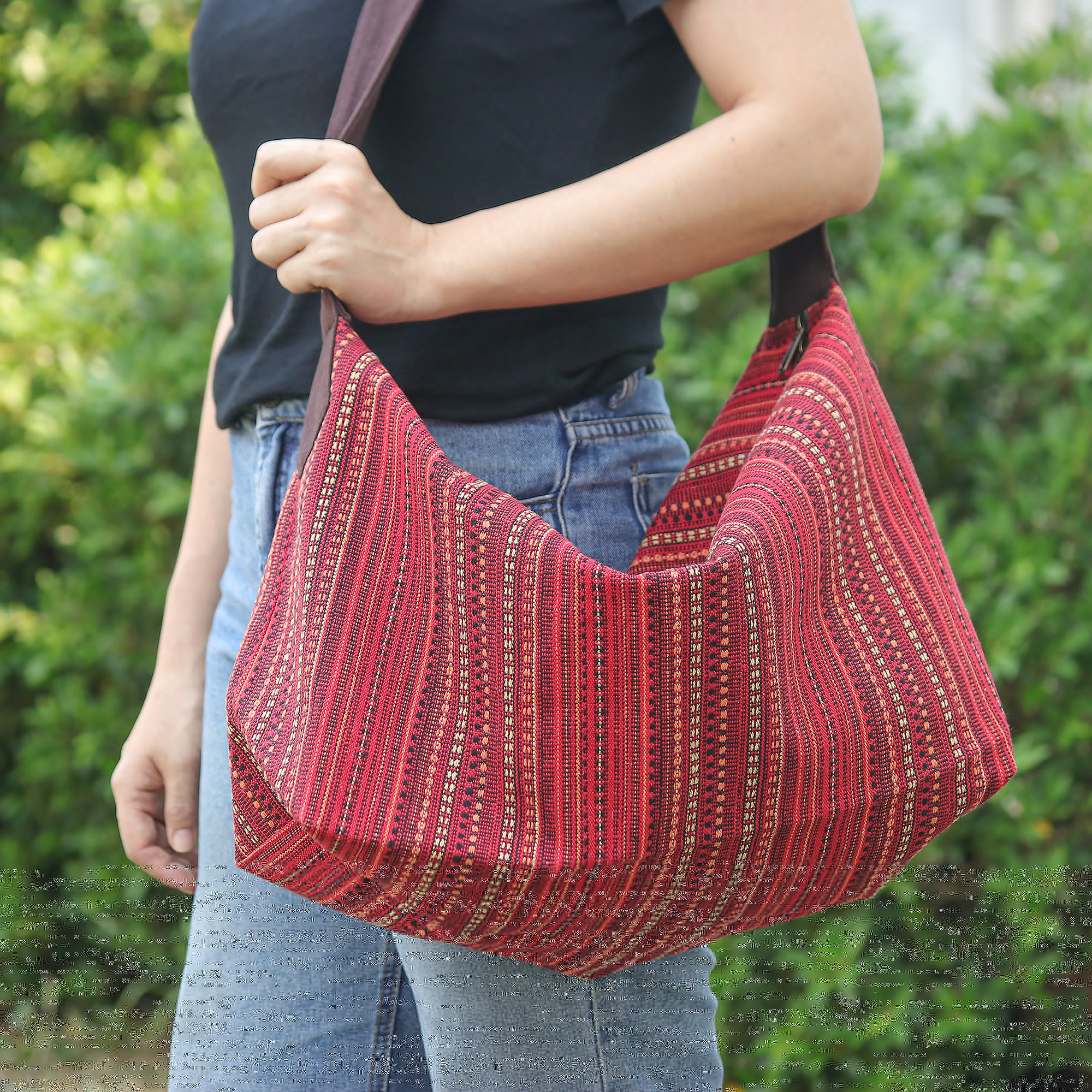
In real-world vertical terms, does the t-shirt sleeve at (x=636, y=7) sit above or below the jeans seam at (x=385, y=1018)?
above

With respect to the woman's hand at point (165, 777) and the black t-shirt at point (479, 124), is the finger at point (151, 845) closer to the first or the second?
the woman's hand at point (165, 777)

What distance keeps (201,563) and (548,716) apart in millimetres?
704

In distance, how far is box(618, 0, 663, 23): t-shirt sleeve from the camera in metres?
0.95

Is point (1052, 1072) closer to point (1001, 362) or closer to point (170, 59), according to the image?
point (1001, 362)

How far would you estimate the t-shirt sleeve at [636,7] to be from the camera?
0.95 m

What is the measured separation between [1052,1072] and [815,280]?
1.86m

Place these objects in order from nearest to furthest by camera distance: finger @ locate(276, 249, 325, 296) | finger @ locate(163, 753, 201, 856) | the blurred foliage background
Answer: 1. finger @ locate(276, 249, 325, 296)
2. finger @ locate(163, 753, 201, 856)
3. the blurred foliage background

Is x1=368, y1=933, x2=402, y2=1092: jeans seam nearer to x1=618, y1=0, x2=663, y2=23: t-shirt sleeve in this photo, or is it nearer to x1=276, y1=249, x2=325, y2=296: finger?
x1=276, y1=249, x2=325, y2=296: finger

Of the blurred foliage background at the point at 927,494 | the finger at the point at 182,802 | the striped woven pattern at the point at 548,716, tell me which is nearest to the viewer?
the striped woven pattern at the point at 548,716

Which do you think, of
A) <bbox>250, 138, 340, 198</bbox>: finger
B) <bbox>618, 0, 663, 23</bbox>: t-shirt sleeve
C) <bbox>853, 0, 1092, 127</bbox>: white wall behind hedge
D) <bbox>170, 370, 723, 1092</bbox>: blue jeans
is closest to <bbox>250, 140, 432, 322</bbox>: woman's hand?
<bbox>250, 138, 340, 198</bbox>: finger

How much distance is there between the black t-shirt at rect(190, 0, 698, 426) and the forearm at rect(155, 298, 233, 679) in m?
0.32

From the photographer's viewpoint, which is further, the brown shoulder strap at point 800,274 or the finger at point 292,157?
the brown shoulder strap at point 800,274

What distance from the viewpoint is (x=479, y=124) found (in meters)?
1.01

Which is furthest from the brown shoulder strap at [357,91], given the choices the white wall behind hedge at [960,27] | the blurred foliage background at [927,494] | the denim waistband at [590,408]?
the white wall behind hedge at [960,27]
